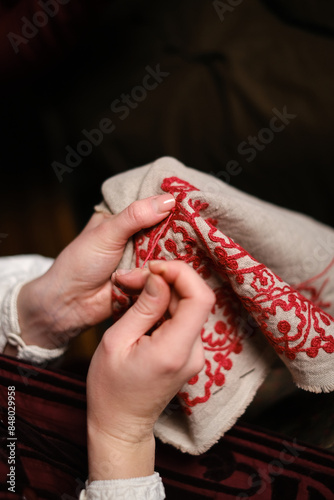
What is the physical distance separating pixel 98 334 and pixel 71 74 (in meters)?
0.69

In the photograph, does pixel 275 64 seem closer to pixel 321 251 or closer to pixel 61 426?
pixel 321 251

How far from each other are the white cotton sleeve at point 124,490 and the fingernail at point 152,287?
21cm

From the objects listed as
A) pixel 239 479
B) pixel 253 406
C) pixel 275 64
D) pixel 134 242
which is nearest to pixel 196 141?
pixel 275 64

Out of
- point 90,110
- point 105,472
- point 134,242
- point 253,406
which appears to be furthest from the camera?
point 90,110

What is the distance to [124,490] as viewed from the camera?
426 millimetres

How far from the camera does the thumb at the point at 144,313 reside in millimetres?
402

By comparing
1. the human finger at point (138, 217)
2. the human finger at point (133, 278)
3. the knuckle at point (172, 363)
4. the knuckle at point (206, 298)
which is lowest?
the knuckle at point (172, 363)

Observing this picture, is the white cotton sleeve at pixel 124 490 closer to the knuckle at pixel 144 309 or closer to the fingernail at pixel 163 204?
the knuckle at pixel 144 309

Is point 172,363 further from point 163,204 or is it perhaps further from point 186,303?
point 163,204

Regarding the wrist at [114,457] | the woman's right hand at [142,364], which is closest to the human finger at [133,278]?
the woman's right hand at [142,364]

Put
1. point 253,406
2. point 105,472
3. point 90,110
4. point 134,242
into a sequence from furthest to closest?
1. point 90,110
2. point 253,406
3. point 134,242
4. point 105,472

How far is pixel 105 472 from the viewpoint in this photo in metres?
0.44

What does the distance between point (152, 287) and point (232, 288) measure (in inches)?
6.5

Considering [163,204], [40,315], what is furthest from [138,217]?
[40,315]
